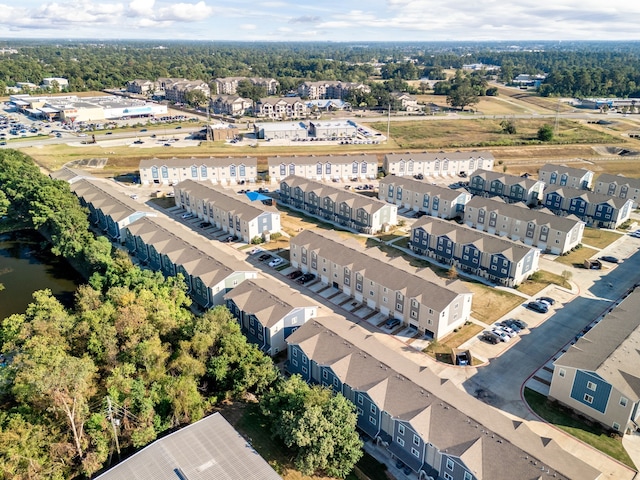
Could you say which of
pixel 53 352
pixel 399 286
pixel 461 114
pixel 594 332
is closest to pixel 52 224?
pixel 53 352

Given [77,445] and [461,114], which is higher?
[461,114]

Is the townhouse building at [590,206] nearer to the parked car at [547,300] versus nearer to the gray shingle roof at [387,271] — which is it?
the parked car at [547,300]

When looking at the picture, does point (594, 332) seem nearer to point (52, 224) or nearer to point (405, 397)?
point (405, 397)

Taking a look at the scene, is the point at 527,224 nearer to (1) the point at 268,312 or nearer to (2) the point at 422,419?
(1) the point at 268,312

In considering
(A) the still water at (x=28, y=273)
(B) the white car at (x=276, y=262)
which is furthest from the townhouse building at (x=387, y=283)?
(A) the still water at (x=28, y=273)

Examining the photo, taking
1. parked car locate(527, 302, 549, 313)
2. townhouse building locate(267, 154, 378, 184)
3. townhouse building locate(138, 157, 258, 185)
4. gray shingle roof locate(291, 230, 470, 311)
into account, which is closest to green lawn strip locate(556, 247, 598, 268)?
parked car locate(527, 302, 549, 313)

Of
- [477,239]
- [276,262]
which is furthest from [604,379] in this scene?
[276,262]

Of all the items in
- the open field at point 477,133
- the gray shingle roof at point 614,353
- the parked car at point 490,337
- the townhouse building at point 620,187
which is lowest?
the parked car at point 490,337
